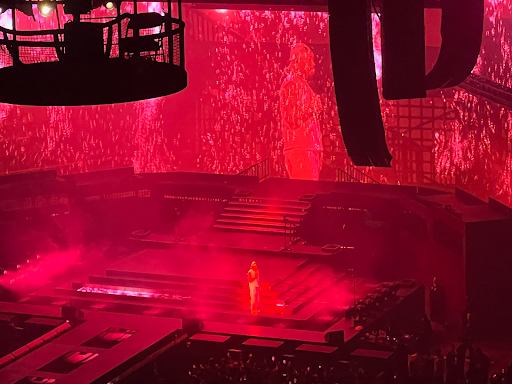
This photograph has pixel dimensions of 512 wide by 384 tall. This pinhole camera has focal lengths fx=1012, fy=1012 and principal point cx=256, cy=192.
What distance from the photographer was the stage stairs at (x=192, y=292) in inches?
625

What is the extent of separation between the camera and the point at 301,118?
72.9ft

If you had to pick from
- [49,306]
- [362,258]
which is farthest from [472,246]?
[49,306]

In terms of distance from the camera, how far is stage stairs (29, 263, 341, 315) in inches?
625

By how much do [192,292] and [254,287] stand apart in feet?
4.87

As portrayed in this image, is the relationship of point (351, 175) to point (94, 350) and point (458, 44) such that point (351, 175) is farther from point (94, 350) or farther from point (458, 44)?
point (458, 44)

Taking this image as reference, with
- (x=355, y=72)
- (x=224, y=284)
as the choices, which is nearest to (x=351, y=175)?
(x=224, y=284)

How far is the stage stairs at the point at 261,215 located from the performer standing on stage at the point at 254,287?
3244 mm

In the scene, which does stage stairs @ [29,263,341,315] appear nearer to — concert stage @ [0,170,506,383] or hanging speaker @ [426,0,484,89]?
concert stage @ [0,170,506,383]

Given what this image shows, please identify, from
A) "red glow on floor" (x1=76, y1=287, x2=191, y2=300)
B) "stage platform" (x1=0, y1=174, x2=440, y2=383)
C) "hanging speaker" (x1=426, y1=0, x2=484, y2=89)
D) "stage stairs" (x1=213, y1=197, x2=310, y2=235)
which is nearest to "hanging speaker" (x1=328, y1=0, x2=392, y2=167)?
"hanging speaker" (x1=426, y1=0, x2=484, y2=89)

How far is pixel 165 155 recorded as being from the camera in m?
23.8

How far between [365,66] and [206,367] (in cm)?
826

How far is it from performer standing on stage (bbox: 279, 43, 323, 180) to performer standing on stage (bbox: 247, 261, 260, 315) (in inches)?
278

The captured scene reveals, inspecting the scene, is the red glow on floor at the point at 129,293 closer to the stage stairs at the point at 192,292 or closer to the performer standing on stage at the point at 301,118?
the stage stairs at the point at 192,292

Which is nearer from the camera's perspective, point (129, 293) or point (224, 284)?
point (224, 284)
